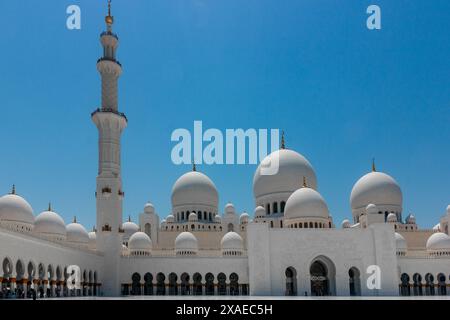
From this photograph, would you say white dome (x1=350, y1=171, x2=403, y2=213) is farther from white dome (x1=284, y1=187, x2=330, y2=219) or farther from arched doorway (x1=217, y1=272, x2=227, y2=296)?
arched doorway (x1=217, y1=272, x2=227, y2=296)

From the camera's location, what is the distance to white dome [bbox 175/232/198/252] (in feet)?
116

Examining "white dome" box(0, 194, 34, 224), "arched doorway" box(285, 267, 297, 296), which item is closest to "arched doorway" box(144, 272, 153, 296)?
"white dome" box(0, 194, 34, 224)

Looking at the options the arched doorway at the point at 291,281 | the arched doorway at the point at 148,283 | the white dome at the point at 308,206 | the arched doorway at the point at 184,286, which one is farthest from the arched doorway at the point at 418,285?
the arched doorway at the point at 148,283

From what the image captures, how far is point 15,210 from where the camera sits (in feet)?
102

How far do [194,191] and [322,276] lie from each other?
13.0 meters

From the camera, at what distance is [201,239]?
39344mm

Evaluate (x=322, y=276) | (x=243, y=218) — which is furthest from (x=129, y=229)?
(x=322, y=276)

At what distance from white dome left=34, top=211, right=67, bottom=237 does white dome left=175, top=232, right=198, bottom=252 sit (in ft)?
24.7

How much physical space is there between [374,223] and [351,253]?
2.34 m

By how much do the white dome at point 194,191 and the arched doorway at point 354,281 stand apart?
13507 millimetres

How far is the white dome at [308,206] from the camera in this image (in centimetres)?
3219
